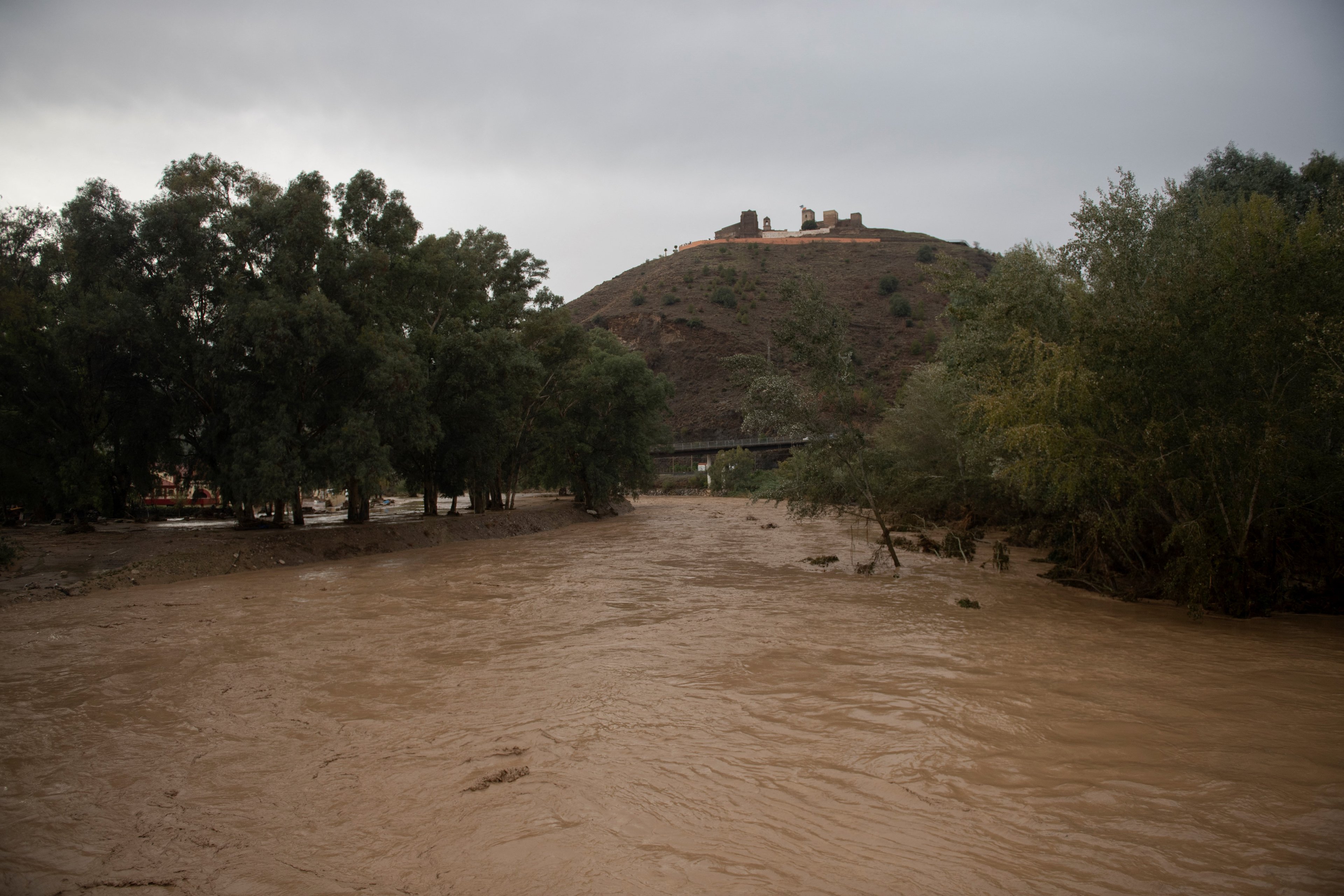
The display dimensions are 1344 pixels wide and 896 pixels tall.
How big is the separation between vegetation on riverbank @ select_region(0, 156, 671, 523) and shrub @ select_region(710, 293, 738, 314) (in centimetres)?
7825

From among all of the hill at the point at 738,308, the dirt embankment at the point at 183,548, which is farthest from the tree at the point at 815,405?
the hill at the point at 738,308

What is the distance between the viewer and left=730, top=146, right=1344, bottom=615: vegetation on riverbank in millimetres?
12125

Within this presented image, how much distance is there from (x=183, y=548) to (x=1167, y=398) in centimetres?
2608

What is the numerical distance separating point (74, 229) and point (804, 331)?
76.9ft

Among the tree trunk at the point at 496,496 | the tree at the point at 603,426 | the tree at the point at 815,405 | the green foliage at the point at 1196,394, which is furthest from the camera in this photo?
the tree at the point at 603,426

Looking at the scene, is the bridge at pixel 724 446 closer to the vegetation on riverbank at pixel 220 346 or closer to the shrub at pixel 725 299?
the shrub at pixel 725 299

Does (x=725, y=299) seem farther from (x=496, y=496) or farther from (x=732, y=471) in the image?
(x=496, y=496)

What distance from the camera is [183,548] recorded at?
21.5 m

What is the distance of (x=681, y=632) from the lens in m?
13.2

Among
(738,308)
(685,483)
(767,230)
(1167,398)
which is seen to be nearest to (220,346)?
(1167,398)

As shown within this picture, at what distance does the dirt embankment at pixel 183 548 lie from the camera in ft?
59.7

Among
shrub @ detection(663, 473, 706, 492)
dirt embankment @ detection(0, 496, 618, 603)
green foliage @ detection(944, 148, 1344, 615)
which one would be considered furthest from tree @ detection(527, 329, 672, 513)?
shrub @ detection(663, 473, 706, 492)

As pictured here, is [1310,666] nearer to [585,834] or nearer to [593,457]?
[585,834]

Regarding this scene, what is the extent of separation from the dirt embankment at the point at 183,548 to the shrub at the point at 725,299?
76.4 meters
